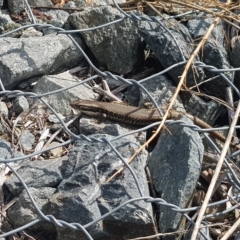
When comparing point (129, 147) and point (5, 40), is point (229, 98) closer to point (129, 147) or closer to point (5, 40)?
point (129, 147)

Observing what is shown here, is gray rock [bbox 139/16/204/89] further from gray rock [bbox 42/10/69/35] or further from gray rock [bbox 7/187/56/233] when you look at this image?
gray rock [bbox 7/187/56/233]

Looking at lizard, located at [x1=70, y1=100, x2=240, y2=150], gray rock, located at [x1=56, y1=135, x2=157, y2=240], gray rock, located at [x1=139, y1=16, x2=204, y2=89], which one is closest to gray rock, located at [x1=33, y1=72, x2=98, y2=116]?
lizard, located at [x1=70, y1=100, x2=240, y2=150]

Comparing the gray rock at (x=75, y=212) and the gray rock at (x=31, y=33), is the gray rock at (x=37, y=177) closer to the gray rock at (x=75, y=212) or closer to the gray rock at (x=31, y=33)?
the gray rock at (x=75, y=212)

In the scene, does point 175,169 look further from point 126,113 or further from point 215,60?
point 215,60

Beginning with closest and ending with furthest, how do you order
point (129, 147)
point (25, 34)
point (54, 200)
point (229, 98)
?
1. point (54, 200)
2. point (129, 147)
3. point (229, 98)
4. point (25, 34)

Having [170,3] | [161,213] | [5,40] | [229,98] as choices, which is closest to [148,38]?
[170,3]

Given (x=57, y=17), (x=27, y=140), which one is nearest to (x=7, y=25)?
(x=57, y=17)

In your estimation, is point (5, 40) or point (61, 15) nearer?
point (5, 40)

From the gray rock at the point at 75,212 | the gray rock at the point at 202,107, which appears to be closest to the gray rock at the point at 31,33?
the gray rock at the point at 202,107
